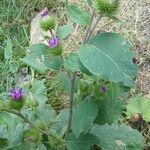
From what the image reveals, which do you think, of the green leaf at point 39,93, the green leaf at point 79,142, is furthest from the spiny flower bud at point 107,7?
the green leaf at point 39,93

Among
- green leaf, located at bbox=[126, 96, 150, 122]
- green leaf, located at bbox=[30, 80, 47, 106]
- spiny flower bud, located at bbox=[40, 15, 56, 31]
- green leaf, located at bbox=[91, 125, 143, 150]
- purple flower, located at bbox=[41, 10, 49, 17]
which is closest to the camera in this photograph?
spiny flower bud, located at bbox=[40, 15, 56, 31]

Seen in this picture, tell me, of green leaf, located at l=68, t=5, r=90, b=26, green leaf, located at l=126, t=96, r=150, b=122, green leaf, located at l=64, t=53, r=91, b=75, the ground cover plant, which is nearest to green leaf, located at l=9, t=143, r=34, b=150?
the ground cover plant

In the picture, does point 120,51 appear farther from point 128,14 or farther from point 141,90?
point 128,14

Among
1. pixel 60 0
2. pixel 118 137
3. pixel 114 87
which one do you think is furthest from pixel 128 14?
pixel 114 87

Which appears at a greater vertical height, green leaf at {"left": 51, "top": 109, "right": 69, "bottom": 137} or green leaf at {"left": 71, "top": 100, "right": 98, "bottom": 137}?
green leaf at {"left": 71, "top": 100, "right": 98, "bottom": 137}

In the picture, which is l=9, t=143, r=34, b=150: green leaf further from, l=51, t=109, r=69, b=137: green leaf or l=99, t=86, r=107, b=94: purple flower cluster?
l=99, t=86, r=107, b=94: purple flower cluster

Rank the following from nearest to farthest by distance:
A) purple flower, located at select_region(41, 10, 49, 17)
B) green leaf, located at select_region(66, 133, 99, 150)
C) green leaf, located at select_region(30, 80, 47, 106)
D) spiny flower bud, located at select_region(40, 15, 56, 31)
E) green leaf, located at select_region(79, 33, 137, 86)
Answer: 1. green leaf, located at select_region(79, 33, 137, 86)
2. spiny flower bud, located at select_region(40, 15, 56, 31)
3. green leaf, located at select_region(66, 133, 99, 150)
4. green leaf, located at select_region(30, 80, 47, 106)
5. purple flower, located at select_region(41, 10, 49, 17)

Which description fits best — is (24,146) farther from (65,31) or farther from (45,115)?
(65,31)
